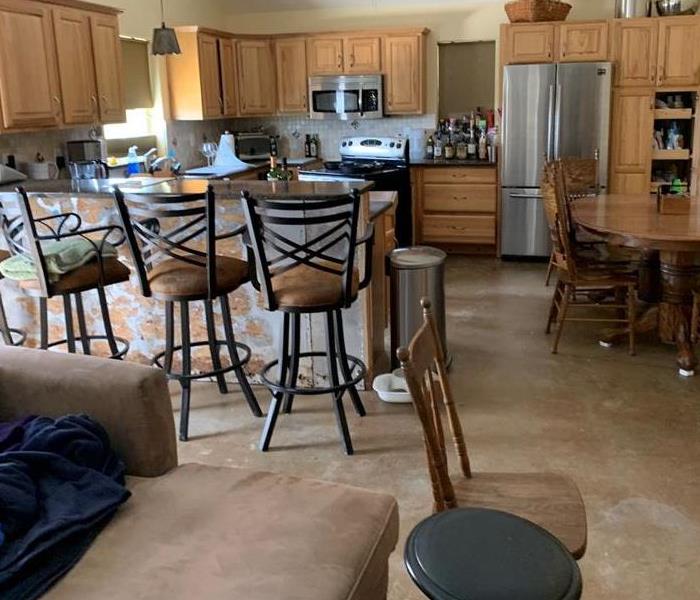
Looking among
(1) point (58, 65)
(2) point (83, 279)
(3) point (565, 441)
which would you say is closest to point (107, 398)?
(2) point (83, 279)

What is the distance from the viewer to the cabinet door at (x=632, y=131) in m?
6.19

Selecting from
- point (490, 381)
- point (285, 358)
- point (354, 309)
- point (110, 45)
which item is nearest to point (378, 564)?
point (285, 358)

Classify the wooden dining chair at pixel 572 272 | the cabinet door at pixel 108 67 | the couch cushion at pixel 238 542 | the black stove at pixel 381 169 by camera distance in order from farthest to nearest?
the black stove at pixel 381 169 < the cabinet door at pixel 108 67 < the wooden dining chair at pixel 572 272 < the couch cushion at pixel 238 542

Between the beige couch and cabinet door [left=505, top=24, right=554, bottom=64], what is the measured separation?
511 cm

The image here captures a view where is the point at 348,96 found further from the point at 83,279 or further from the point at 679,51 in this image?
the point at 83,279

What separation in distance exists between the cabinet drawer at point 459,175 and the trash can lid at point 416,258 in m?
2.86

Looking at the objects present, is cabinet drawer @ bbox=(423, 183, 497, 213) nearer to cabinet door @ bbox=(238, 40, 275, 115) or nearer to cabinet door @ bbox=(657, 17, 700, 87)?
cabinet door @ bbox=(657, 17, 700, 87)

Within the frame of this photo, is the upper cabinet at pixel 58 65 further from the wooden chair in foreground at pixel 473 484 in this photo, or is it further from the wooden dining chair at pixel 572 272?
the wooden chair in foreground at pixel 473 484

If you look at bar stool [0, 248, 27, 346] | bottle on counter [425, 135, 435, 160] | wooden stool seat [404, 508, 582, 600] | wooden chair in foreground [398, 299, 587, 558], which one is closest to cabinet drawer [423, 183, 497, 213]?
bottle on counter [425, 135, 435, 160]

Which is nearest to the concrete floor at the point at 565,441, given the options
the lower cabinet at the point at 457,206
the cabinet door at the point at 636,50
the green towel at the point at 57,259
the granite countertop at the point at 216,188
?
the green towel at the point at 57,259

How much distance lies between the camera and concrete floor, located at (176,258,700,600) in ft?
7.83

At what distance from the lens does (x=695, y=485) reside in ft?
9.08

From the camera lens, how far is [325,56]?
695 cm

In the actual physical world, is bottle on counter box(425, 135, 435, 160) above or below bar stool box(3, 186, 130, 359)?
above
